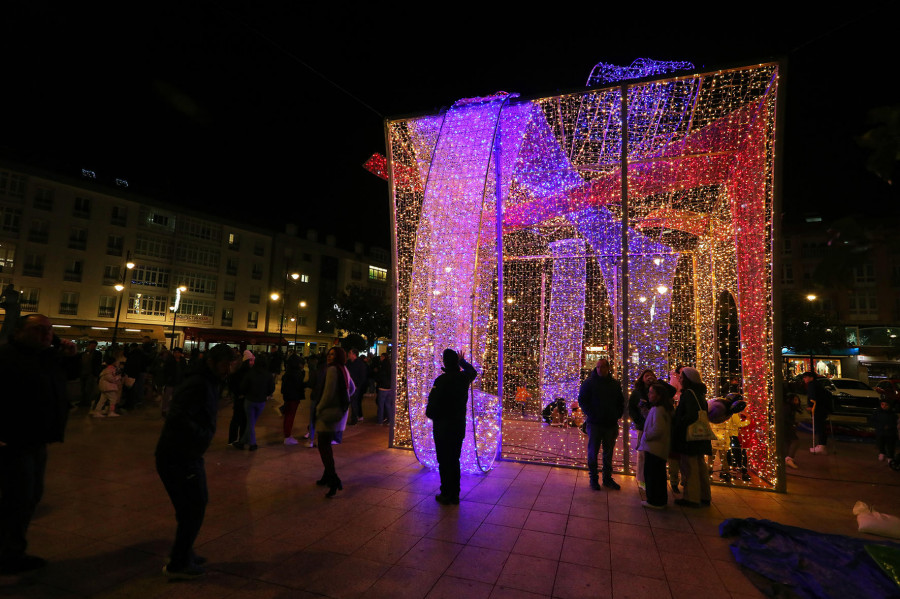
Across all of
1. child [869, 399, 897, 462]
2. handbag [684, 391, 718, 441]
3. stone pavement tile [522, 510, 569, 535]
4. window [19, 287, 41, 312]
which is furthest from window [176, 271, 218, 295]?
child [869, 399, 897, 462]

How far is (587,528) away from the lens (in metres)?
4.43

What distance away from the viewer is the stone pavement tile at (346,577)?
10.3ft

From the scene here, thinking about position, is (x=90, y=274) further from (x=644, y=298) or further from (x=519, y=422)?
(x=644, y=298)

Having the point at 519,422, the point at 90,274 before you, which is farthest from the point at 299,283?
the point at 519,422

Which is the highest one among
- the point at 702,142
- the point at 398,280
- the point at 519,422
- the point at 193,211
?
the point at 193,211

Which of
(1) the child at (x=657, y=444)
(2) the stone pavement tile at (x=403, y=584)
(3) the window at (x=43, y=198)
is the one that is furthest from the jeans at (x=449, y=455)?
(3) the window at (x=43, y=198)

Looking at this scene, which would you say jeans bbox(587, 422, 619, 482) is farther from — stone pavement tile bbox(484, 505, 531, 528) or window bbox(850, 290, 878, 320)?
window bbox(850, 290, 878, 320)

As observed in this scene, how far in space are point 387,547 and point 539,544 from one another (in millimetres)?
1335

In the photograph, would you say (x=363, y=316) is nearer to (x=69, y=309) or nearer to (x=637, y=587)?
(x=69, y=309)

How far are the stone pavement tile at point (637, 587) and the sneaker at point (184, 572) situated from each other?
9.72 feet

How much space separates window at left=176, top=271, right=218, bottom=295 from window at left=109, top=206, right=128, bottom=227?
16.7 ft

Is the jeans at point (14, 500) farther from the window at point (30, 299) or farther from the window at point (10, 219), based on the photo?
the window at point (10, 219)

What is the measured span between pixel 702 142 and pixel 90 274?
37272mm

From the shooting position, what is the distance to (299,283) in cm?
4478
